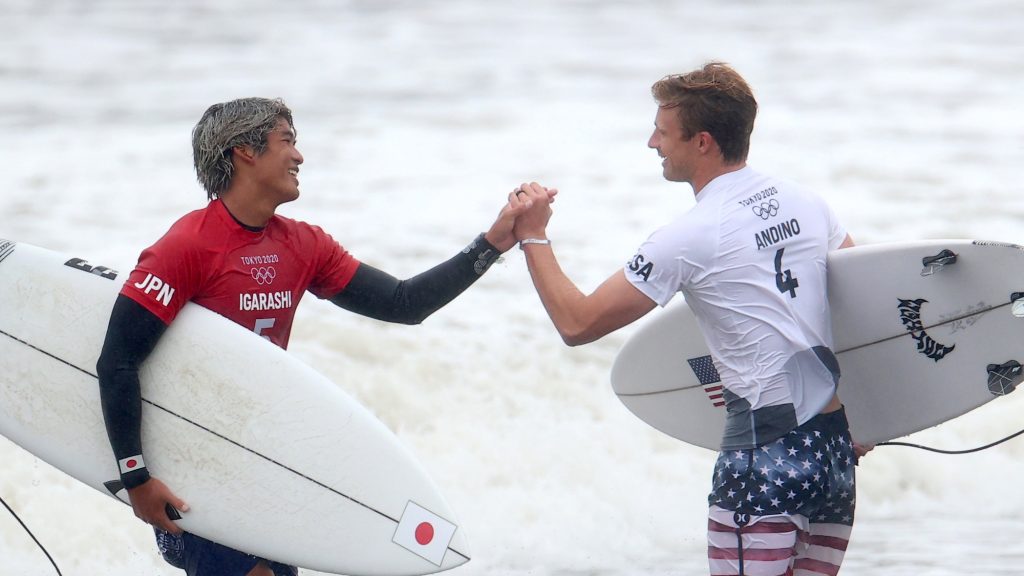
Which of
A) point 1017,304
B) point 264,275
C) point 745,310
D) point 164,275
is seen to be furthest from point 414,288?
point 1017,304

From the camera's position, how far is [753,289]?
2957 mm

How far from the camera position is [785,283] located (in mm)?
3012

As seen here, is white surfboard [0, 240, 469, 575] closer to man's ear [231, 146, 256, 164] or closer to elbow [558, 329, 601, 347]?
man's ear [231, 146, 256, 164]

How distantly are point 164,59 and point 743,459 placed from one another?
1548cm

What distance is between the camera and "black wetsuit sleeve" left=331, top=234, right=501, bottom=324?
3.53 m

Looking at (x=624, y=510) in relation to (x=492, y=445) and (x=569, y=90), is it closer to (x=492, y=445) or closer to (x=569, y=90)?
(x=492, y=445)

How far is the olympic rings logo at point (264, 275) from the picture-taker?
315 centimetres

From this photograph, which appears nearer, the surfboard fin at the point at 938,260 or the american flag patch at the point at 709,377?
the surfboard fin at the point at 938,260

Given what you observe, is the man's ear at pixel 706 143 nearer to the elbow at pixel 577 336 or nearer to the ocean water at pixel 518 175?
the elbow at pixel 577 336

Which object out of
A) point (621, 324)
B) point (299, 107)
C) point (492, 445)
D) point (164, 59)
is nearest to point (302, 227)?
point (621, 324)

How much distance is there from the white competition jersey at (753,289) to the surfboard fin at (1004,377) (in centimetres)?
74

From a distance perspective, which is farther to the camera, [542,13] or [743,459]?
[542,13]

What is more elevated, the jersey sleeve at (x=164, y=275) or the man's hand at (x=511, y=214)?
the man's hand at (x=511, y=214)

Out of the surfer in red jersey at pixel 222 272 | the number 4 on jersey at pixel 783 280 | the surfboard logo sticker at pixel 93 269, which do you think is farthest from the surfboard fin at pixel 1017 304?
the surfboard logo sticker at pixel 93 269
